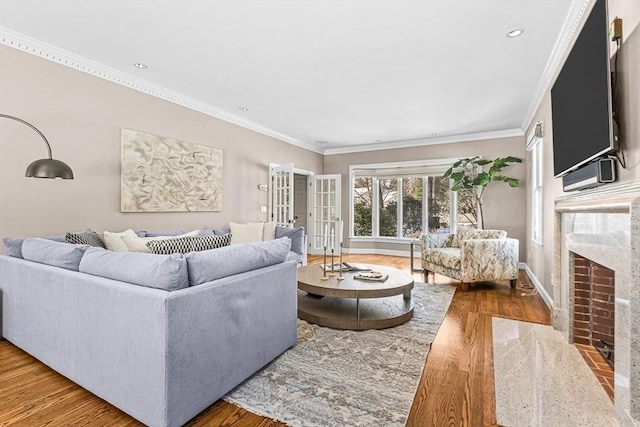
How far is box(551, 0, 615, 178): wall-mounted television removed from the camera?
5.54 feet

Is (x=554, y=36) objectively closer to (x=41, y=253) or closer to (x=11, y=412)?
(x=41, y=253)

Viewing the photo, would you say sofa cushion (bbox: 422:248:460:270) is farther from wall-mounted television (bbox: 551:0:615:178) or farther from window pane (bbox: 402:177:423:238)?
window pane (bbox: 402:177:423:238)

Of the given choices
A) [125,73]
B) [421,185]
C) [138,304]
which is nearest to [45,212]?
[125,73]

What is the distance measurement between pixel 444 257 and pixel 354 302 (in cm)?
167

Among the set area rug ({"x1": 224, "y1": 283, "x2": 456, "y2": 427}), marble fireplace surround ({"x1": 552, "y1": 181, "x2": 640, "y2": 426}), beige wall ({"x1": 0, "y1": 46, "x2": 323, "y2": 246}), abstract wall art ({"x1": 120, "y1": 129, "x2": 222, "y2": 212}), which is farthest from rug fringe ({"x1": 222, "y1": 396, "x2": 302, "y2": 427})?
abstract wall art ({"x1": 120, "y1": 129, "x2": 222, "y2": 212})

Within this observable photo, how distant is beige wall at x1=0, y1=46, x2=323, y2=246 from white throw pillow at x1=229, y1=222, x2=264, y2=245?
20.5 inches

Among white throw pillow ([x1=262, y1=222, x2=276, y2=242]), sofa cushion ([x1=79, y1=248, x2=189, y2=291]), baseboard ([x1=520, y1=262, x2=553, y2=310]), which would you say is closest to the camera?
sofa cushion ([x1=79, y1=248, x2=189, y2=291])

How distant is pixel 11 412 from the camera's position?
1.65 meters

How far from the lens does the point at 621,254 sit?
5.15 ft

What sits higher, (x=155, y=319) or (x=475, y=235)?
(x=475, y=235)

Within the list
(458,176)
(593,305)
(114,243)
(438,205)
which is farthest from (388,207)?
(114,243)

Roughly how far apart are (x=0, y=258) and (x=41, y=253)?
64cm

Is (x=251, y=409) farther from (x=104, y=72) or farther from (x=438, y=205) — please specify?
(x=438, y=205)

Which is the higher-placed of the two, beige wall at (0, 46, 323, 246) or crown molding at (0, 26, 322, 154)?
crown molding at (0, 26, 322, 154)
